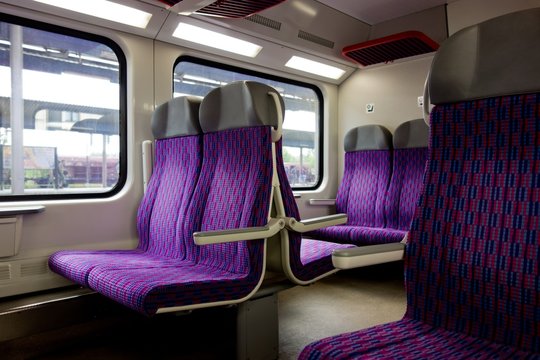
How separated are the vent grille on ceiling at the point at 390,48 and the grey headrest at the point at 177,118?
6.78 feet

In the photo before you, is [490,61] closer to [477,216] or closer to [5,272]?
[477,216]

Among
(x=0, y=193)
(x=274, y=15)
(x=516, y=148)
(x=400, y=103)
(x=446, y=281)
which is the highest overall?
(x=274, y=15)

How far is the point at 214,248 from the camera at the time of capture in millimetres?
2561

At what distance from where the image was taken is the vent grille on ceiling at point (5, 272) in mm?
2764

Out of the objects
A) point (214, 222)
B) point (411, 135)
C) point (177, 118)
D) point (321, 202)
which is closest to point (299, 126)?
point (321, 202)

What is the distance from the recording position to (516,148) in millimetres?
1524

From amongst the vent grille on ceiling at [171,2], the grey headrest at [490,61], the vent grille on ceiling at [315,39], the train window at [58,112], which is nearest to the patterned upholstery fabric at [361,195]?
the vent grille on ceiling at [315,39]

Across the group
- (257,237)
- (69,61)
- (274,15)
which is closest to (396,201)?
(274,15)

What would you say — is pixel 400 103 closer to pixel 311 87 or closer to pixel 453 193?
pixel 311 87

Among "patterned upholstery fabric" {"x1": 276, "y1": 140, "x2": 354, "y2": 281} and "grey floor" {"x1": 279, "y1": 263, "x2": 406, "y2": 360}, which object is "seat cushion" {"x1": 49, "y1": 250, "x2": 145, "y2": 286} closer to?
"patterned upholstery fabric" {"x1": 276, "y1": 140, "x2": 354, "y2": 281}

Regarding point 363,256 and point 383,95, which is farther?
point 383,95

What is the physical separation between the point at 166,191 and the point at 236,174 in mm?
750

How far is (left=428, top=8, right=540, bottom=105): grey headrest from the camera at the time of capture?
1475 millimetres

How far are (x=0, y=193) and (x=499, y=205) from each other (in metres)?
2.91
